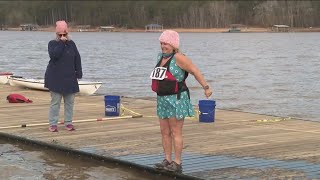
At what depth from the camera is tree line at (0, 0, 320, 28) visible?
16125 cm

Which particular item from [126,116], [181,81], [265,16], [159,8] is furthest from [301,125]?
[159,8]

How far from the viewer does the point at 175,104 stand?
22.6 feet

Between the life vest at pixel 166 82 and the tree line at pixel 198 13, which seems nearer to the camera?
the life vest at pixel 166 82

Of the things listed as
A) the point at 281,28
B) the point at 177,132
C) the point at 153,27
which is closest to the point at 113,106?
the point at 177,132

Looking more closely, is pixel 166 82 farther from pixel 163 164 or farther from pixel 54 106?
pixel 54 106

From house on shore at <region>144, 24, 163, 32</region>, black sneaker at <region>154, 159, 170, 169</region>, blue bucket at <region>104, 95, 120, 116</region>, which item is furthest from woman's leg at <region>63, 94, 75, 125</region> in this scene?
house on shore at <region>144, 24, 163, 32</region>

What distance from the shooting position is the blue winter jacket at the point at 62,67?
9.28 meters

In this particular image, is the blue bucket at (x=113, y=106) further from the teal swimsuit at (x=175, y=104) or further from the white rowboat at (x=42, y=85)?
the white rowboat at (x=42, y=85)

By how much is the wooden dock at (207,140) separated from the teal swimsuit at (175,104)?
77cm

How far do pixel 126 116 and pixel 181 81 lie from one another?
5.03 meters

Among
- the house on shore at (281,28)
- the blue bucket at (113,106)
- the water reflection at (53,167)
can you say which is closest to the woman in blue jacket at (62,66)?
→ the water reflection at (53,167)

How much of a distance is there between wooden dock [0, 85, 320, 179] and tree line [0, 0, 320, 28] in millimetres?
150116

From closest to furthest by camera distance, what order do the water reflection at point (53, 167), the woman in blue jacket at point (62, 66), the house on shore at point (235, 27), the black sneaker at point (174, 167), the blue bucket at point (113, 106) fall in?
the black sneaker at point (174, 167)
the water reflection at point (53, 167)
the woman in blue jacket at point (62, 66)
the blue bucket at point (113, 106)
the house on shore at point (235, 27)

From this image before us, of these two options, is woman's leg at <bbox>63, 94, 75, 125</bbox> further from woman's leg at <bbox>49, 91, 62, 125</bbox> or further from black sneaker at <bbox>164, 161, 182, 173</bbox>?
black sneaker at <bbox>164, 161, 182, 173</bbox>
